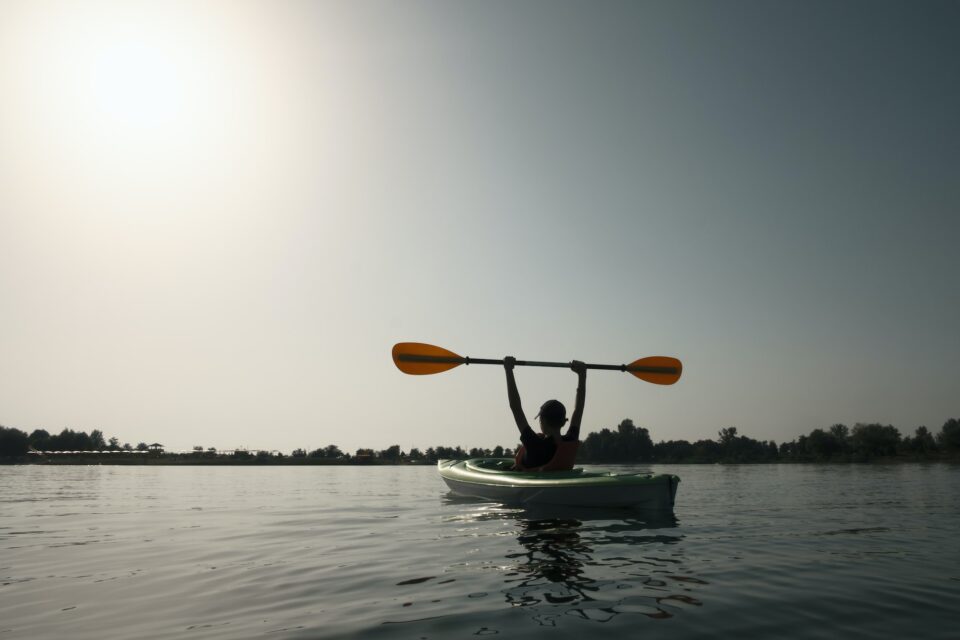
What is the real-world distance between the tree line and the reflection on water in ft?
168

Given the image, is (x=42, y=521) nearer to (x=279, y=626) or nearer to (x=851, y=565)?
(x=279, y=626)

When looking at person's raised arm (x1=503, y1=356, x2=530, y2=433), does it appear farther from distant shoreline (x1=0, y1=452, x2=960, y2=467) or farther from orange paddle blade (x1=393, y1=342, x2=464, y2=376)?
distant shoreline (x1=0, y1=452, x2=960, y2=467)

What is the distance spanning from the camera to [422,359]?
11.8 meters

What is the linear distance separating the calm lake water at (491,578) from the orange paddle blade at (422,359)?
3.66 metres

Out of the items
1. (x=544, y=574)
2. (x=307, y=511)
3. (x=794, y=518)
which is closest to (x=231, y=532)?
(x=307, y=511)

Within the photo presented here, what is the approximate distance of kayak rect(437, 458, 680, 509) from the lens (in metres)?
8.27

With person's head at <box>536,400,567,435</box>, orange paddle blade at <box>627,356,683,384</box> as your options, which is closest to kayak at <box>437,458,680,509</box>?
person's head at <box>536,400,567,435</box>

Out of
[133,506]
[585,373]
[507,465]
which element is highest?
[585,373]

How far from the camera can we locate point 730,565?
485cm

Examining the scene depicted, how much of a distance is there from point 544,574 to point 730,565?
67.8 inches

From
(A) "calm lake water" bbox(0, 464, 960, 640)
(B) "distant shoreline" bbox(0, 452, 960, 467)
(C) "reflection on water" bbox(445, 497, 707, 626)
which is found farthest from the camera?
(B) "distant shoreline" bbox(0, 452, 960, 467)

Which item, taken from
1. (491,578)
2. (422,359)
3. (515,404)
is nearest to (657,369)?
(515,404)

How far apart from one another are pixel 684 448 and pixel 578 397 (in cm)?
11582

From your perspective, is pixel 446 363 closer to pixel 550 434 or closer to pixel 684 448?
pixel 550 434
